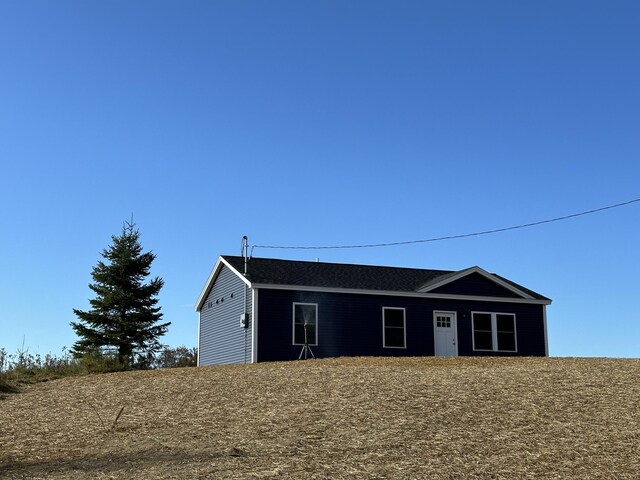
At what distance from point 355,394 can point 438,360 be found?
7.83 meters

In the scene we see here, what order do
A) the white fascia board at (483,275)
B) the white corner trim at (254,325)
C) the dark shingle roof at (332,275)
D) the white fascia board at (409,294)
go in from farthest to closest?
the white fascia board at (483,275), the dark shingle roof at (332,275), the white fascia board at (409,294), the white corner trim at (254,325)

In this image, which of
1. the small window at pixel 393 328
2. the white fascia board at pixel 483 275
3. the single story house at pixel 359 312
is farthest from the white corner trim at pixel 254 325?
the white fascia board at pixel 483 275

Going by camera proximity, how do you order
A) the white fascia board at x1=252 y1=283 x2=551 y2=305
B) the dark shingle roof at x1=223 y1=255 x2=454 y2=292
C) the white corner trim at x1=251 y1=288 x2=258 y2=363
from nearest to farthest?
the white corner trim at x1=251 y1=288 x2=258 y2=363 < the white fascia board at x1=252 y1=283 x2=551 y2=305 < the dark shingle roof at x1=223 y1=255 x2=454 y2=292

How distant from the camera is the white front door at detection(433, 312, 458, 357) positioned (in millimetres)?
30266

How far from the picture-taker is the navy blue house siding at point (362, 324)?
27.9m

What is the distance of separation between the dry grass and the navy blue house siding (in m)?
8.21

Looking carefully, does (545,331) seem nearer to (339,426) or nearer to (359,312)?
(359,312)

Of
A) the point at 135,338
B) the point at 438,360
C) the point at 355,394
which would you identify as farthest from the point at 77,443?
the point at 135,338

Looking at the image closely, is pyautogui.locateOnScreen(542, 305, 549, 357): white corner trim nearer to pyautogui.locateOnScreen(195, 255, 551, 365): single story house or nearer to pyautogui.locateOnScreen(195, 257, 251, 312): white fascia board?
pyautogui.locateOnScreen(195, 255, 551, 365): single story house

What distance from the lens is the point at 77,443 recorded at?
41.8ft

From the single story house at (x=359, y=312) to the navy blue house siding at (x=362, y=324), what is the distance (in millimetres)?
37

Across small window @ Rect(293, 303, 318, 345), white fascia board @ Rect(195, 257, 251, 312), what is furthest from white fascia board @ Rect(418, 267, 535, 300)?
white fascia board @ Rect(195, 257, 251, 312)

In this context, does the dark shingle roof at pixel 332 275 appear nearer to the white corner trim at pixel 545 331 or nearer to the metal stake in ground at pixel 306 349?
the metal stake in ground at pixel 306 349

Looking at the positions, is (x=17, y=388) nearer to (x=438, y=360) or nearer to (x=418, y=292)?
(x=438, y=360)
